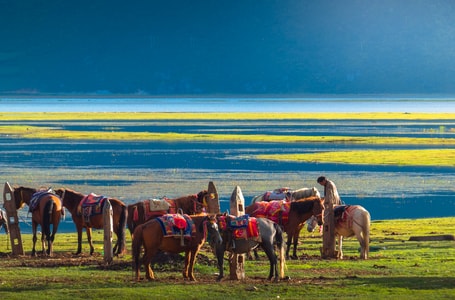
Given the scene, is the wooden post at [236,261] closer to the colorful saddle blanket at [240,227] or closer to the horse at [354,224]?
the colorful saddle blanket at [240,227]

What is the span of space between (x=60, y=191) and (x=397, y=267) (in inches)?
308

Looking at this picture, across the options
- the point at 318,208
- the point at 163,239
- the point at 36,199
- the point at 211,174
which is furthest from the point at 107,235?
the point at 211,174

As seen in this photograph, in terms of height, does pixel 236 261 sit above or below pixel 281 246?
below

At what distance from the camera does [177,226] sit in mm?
17172

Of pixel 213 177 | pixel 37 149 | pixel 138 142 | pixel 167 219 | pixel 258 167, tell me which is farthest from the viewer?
pixel 138 142

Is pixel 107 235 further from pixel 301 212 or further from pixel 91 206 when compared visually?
pixel 301 212

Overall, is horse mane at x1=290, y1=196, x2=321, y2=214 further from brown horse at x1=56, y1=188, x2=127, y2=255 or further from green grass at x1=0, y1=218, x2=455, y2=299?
brown horse at x1=56, y1=188, x2=127, y2=255

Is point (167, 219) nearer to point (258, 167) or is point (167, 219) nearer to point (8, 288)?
point (8, 288)

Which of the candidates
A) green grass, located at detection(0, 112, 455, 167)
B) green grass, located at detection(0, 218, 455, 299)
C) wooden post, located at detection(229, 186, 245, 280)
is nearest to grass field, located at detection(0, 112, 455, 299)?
green grass, located at detection(0, 218, 455, 299)

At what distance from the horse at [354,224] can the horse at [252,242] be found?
4.52 m

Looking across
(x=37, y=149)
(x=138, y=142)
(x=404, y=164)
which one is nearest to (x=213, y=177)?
(x=404, y=164)

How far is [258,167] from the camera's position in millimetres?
53406

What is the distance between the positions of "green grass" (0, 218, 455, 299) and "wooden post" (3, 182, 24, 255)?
0.31 m

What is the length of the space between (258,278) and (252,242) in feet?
3.51
